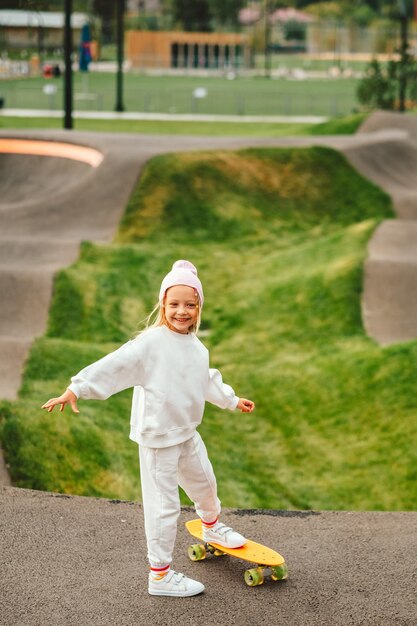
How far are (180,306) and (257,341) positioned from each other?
1107 centimetres

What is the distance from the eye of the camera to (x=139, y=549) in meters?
6.94

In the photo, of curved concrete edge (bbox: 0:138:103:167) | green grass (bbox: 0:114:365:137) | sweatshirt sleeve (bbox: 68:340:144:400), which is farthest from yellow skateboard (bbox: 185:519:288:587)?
green grass (bbox: 0:114:365:137)

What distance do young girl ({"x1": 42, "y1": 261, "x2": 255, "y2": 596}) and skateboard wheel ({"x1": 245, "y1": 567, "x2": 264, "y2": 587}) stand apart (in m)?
0.30

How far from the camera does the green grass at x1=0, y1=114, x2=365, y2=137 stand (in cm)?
3734

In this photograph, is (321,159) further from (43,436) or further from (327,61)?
(327,61)

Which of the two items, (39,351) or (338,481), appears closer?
(338,481)

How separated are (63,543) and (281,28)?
12929 centimetres

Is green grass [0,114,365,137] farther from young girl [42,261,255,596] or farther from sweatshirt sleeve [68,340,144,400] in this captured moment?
sweatshirt sleeve [68,340,144,400]

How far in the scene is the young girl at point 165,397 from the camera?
624 centimetres

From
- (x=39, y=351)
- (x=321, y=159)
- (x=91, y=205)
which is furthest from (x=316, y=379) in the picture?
(x=321, y=159)

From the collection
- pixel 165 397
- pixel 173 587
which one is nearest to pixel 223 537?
pixel 173 587

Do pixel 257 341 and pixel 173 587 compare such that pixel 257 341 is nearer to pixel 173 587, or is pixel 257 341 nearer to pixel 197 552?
pixel 197 552

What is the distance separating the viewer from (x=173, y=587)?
245 inches

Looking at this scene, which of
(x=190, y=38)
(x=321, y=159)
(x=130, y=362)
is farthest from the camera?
(x=190, y=38)
